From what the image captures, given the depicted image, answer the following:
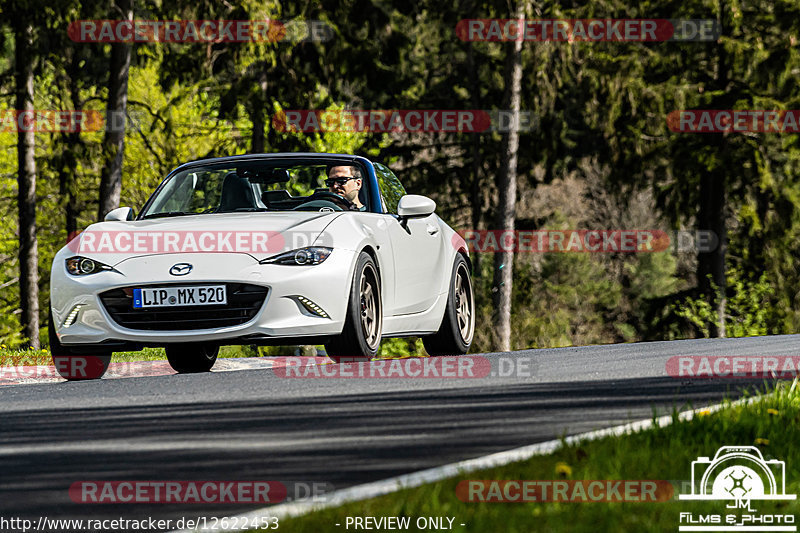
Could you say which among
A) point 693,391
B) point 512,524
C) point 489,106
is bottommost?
point 512,524

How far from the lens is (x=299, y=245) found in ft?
28.8

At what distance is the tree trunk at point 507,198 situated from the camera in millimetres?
27797

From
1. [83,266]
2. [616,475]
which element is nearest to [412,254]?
[83,266]

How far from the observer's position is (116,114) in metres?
21.3

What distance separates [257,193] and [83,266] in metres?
1.89

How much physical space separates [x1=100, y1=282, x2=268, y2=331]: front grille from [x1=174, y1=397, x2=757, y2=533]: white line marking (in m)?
3.41

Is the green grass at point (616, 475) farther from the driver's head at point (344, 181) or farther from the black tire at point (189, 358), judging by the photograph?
the black tire at point (189, 358)

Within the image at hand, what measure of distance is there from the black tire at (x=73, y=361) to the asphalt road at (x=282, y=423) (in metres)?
0.27

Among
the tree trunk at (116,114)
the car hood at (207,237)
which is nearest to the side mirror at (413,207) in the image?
the car hood at (207,237)

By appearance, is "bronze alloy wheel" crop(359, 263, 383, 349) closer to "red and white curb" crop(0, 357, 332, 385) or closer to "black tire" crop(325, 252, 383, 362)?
"black tire" crop(325, 252, 383, 362)

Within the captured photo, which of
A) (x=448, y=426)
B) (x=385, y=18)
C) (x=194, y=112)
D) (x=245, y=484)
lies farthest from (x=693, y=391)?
(x=194, y=112)

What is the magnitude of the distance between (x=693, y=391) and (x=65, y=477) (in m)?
4.04

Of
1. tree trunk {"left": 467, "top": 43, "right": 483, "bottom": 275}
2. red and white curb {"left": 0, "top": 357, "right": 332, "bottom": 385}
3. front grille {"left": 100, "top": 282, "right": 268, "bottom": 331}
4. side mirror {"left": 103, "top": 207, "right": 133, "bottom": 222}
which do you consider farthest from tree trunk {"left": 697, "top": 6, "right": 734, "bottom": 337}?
front grille {"left": 100, "top": 282, "right": 268, "bottom": 331}

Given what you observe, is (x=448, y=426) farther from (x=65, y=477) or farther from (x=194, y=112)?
(x=194, y=112)
